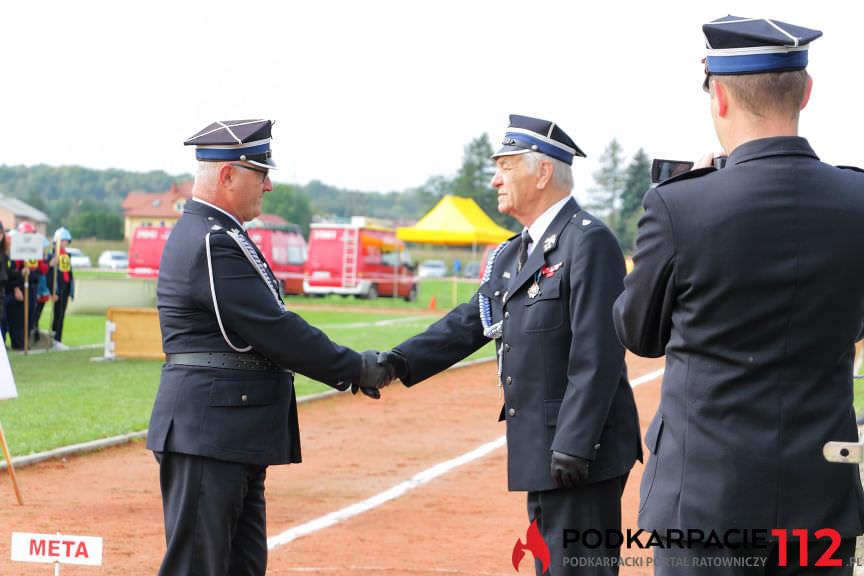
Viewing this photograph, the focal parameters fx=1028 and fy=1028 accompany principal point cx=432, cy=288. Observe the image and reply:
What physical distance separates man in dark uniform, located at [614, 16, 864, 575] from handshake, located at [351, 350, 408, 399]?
2345 millimetres

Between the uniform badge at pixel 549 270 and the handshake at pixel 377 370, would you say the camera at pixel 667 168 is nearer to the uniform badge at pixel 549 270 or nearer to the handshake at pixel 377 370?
the uniform badge at pixel 549 270

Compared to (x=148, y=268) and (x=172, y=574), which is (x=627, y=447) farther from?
(x=148, y=268)

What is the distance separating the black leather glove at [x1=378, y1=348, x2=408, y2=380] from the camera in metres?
4.88

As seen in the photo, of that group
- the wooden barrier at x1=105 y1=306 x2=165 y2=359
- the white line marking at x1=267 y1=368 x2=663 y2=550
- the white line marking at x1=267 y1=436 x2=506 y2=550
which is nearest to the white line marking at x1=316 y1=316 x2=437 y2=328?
the wooden barrier at x1=105 y1=306 x2=165 y2=359

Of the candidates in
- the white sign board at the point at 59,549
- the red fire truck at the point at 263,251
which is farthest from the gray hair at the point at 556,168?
the red fire truck at the point at 263,251

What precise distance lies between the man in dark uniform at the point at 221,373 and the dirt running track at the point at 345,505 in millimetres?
1827

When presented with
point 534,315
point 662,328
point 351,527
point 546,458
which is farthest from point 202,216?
point 351,527

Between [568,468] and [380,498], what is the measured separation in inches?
171

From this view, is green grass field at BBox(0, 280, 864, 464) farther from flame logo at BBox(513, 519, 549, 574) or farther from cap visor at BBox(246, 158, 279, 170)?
flame logo at BBox(513, 519, 549, 574)

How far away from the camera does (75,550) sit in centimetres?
418

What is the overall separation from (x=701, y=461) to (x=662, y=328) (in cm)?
35

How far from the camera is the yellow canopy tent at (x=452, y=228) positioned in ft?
122

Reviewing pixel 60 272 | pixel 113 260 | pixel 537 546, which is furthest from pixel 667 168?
pixel 113 260

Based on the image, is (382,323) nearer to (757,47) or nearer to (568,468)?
(568,468)
